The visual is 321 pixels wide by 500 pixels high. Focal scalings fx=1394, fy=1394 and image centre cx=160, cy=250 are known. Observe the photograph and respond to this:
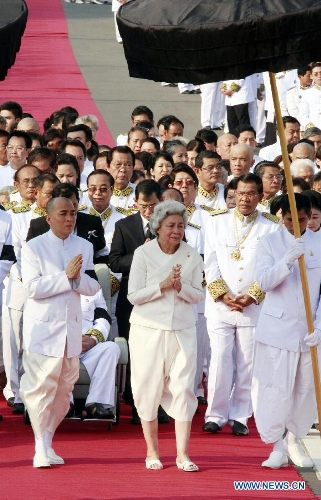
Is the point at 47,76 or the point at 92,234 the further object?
the point at 47,76

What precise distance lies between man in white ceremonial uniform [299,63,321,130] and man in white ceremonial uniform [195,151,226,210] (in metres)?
4.76

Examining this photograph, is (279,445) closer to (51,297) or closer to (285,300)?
(285,300)

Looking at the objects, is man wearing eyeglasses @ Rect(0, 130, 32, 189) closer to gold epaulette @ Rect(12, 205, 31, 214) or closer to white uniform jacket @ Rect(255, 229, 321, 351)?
gold epaulette @ Rect(12, 205, 31, 214)

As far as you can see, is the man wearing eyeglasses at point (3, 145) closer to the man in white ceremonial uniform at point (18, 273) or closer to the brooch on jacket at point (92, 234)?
the man in white ceremonial uniform at point (18, 273)

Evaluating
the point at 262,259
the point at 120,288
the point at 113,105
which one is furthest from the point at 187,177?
the point at 113,105

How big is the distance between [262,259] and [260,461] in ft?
4.39

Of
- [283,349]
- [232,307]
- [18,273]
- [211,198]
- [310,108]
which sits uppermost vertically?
[310,108]

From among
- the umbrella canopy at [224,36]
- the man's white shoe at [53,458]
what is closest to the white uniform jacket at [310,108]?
the man's white shoe at [53,458]

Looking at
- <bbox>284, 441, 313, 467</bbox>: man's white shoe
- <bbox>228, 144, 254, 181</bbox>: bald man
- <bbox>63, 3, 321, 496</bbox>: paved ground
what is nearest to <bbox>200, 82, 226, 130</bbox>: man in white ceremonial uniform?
<bbox>63, 3, 321, 496</bbox>: paved ground

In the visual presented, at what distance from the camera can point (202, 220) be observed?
1112 cm

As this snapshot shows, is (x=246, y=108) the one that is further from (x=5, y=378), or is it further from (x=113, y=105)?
(x=5, y=378)

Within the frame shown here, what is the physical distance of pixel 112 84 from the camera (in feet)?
76.8

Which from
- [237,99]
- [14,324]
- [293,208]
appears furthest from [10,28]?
[237,99]

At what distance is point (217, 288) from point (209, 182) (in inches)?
72.9
